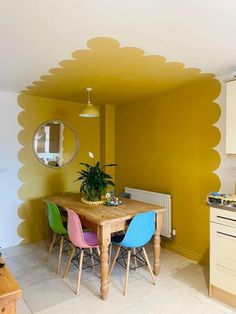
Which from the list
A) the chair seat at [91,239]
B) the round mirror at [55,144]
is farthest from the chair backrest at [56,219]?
the round mirror at [55,144]

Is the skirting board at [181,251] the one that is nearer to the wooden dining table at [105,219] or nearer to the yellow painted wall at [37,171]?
the wooden dining table at [105,219]

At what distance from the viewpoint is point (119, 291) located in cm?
242

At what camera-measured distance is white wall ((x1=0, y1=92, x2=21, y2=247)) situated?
3.52m

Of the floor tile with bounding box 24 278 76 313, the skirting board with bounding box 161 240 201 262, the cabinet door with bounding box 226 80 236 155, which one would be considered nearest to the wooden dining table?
the floor tile with bounding box 24 278 76 313

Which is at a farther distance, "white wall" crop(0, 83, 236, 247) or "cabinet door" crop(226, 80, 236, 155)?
"white wall" crop(0, 83, 236, 247)

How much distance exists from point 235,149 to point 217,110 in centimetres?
65

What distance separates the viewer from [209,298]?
230cm

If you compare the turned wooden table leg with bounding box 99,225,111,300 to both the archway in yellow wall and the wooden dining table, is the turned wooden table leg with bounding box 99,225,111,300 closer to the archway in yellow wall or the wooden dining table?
the wooden dining table

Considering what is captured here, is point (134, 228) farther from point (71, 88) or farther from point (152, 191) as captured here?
point (71, 88)

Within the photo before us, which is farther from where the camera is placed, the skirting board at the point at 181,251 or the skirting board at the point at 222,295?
the skirting board at the point at 181,251

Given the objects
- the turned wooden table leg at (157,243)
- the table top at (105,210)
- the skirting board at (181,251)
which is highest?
the table top at (105,210)

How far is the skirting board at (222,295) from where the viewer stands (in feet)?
7.11

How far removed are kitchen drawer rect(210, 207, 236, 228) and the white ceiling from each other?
1.43m

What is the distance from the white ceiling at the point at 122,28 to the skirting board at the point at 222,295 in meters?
2.18
